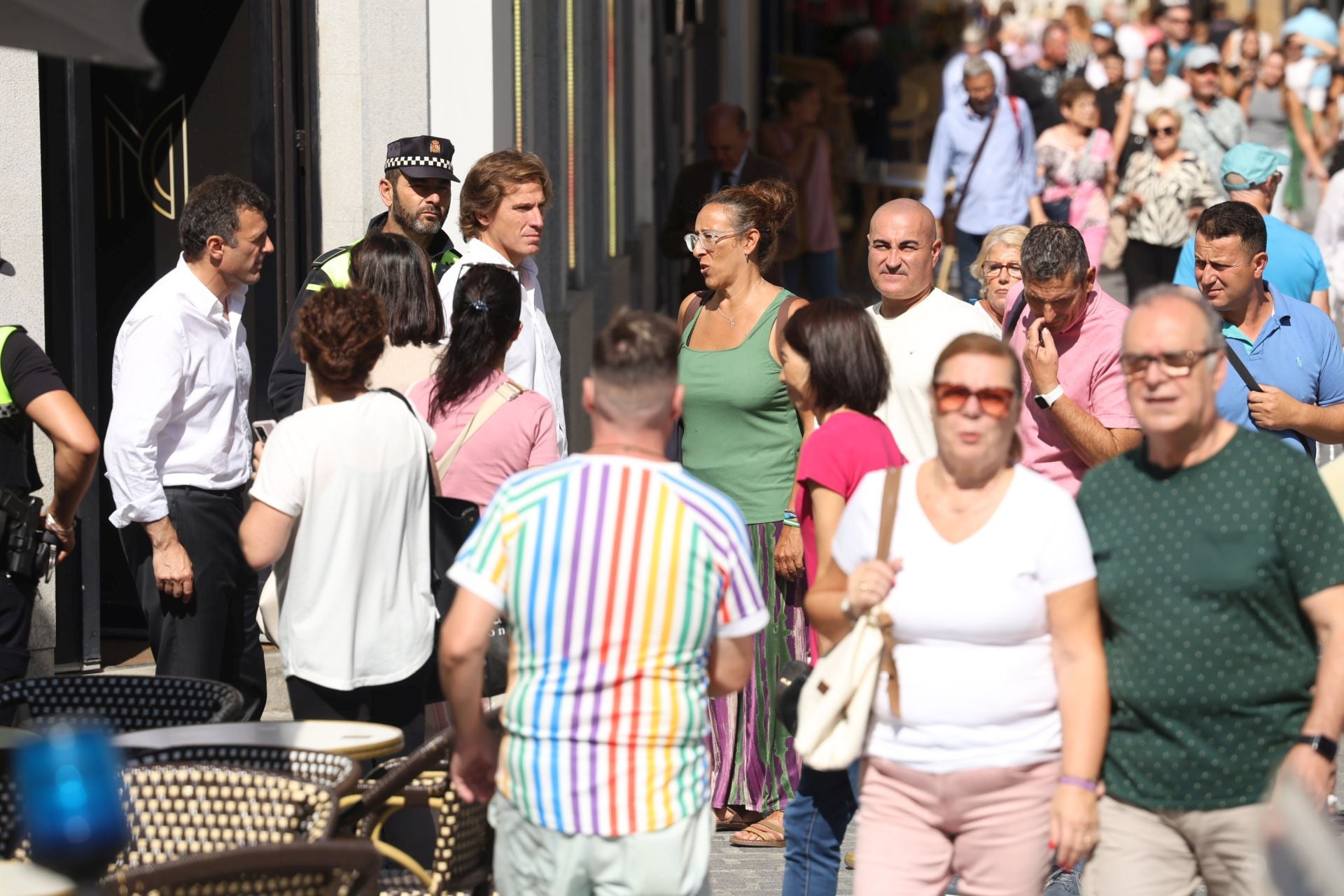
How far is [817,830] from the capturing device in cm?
462

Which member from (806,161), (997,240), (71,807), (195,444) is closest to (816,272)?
(806,161)

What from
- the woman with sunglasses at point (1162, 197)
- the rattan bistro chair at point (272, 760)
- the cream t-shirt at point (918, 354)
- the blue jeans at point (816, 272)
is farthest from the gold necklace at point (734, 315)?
the blue jeans at point (816, 272)

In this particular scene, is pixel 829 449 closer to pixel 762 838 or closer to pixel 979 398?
pixel 979 398

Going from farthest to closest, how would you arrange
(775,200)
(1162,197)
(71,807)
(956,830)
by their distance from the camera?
(1162,197), (775,200), (956,830), (71,807)

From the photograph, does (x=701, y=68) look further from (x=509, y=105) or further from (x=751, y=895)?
(x=751, y=895)

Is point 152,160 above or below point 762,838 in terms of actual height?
above

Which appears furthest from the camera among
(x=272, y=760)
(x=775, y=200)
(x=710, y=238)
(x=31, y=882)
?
(x=775, y=200)

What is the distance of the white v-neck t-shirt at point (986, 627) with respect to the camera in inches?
145

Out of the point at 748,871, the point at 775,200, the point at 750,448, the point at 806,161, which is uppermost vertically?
the point at 806,161

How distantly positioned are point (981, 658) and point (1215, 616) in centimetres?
44

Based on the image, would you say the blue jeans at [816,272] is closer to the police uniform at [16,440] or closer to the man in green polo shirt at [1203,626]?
the police uniform at [16,440]

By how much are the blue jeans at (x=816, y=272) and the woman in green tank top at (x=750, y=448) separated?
812cm

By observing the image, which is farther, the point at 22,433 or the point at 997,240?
the point at 997,240

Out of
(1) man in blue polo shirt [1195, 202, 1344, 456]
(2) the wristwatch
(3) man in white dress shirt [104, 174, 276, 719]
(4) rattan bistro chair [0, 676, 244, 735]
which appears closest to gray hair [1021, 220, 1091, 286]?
(2) the wristwatch
